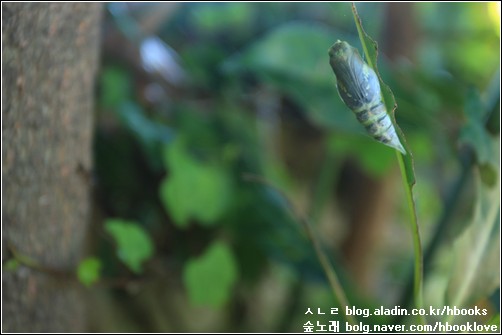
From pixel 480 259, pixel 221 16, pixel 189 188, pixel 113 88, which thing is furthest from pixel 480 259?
pixel 221 16

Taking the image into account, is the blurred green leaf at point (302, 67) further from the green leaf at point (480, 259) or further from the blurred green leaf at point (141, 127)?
the green leaf at point (480, 259)

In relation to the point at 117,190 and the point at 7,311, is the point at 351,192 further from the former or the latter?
the point at 7,311

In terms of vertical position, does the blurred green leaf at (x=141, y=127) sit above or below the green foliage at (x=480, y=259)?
above

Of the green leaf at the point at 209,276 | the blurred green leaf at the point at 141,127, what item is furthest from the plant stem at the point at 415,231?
the blurred green leaf at the point at 141,127

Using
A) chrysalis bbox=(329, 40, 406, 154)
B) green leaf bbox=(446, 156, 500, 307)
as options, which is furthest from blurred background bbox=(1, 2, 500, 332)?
chrysalis bbox=(329, 40, 406, 154)

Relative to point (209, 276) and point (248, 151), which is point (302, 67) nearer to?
point (248, 151)

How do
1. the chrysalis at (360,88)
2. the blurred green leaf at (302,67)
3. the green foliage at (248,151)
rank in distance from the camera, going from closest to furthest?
the chrysalis at (360,88) < the green foliage at (248,151) < the blurred green leaf at (302,67)

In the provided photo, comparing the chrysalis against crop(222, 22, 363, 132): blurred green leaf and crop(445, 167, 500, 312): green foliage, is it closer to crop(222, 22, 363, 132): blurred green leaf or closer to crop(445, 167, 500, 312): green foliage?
crop(445, 167, 500, 312): green foliage
